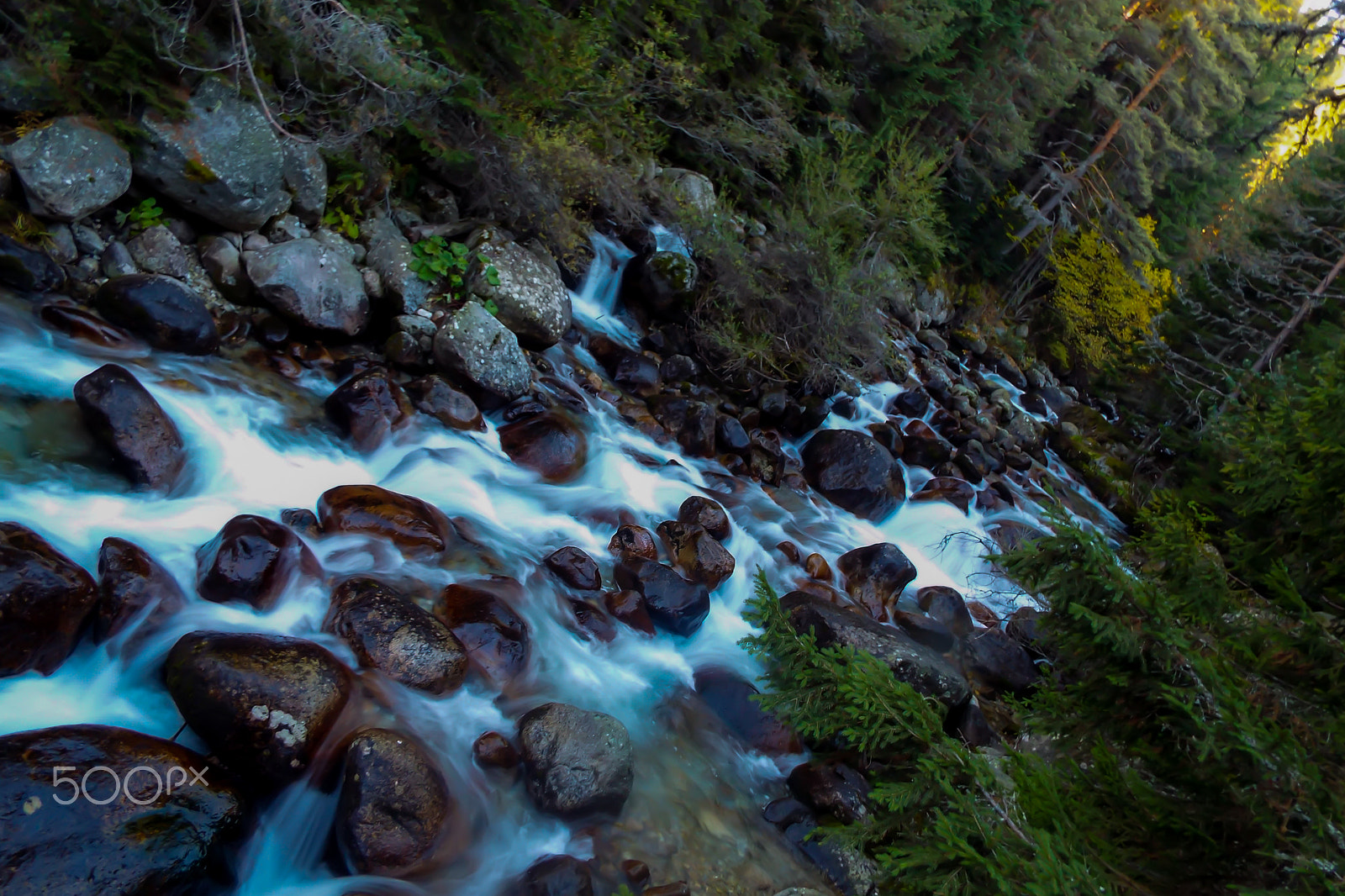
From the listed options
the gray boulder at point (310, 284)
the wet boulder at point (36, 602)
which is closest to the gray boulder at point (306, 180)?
the gray boulder at point (310, 284)

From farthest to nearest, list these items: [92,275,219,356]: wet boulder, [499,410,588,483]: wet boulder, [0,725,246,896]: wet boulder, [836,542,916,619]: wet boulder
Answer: [836,542,916,619]: wet boulder → [499,410,588,483]: wet boulder → [92,275,219,356]: wet boulder → [0,725,246,896]: wet boulder

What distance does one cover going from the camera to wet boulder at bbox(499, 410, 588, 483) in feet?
24.0

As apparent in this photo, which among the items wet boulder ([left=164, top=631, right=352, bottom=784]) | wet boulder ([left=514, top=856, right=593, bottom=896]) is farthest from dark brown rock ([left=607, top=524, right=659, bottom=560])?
wet boulder ([left=164, top=631, right=352, bottom=784])

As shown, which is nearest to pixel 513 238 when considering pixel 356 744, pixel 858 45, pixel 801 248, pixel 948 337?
pixel 801 248

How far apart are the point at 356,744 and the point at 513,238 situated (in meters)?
6.75

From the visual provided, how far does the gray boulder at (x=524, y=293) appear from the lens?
8195 millimetres

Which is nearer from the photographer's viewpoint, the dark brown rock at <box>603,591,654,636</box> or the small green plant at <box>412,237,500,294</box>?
the dark brown rock at <box>603,591,654,636</box>

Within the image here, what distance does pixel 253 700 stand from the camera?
11.9ft

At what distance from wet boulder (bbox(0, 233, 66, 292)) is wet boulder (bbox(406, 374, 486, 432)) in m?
2.94

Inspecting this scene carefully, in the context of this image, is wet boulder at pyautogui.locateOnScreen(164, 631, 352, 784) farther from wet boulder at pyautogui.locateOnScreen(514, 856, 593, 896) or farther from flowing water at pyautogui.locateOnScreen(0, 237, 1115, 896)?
wet boulder at pyautogui.locateOnScreen(514, 856, 593, 896)

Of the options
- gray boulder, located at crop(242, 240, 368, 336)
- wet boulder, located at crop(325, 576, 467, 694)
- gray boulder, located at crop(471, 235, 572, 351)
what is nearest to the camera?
wet boulder, located at crop(325, 576, 467, 694)

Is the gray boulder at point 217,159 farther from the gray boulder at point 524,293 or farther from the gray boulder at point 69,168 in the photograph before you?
the gray boulder at point 524,293

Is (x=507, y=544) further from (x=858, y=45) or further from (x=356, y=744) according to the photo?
(x=858, y=45)

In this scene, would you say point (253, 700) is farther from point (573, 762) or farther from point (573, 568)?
point (573, 568)
